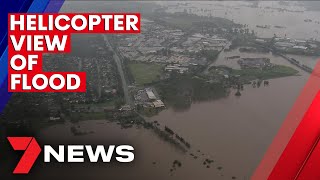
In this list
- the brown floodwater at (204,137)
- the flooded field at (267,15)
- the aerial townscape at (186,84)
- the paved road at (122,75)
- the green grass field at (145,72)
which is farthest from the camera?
the flooded field at (267,15)

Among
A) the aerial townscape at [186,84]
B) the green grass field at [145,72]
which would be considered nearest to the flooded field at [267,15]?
the aerial townscape at [186,84]

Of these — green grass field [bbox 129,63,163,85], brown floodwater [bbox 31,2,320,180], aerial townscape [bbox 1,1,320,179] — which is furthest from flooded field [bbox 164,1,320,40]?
brown floodwater [bbox 31,2,320,180]

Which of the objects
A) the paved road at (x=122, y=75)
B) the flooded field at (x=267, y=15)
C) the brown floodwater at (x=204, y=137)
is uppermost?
the flooded field at (x=267, y=15)

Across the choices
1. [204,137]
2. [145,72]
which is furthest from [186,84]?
[204,137]

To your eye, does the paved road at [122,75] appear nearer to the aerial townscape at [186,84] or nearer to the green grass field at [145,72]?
the aerial townscape at [186,84]

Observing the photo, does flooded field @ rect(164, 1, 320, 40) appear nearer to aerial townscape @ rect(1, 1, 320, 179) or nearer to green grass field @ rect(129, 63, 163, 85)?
aerial townscape @ rect(1, 1, 320, 179)
